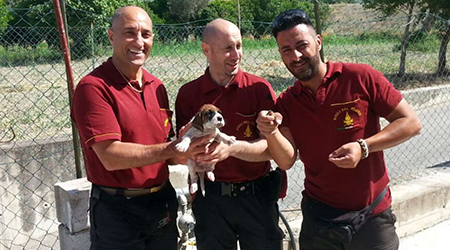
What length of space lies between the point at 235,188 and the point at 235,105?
1.79 feet

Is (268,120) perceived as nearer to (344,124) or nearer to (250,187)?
(344,124)

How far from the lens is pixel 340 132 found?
265 cm

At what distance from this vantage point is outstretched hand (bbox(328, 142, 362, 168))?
241 centimetres

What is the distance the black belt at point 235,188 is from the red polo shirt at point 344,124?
1.32 feet

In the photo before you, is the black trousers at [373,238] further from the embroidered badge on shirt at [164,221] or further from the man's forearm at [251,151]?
the embroidered badge on shirt at [164,221]

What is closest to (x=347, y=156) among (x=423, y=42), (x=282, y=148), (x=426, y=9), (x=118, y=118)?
(x=282, y=148)

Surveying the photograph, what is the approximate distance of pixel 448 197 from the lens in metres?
4.89

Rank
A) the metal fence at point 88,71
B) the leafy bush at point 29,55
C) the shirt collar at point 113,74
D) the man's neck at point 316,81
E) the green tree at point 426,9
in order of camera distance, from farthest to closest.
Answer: the green tree at point 426,9, the leafy bush at point 29,55, the metal fence at point 88,71, the man's neck at point 316,81, the shirt collar at point 113,74

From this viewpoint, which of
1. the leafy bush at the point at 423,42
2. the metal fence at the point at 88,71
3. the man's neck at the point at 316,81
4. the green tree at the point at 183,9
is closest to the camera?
the man's neck at the point at 316,81

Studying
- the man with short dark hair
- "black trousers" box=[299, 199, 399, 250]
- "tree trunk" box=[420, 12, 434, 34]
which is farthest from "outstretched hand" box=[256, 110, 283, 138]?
"tree trunk" box=[420, 12, 434, 34]

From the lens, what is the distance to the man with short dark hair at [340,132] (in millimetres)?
2623

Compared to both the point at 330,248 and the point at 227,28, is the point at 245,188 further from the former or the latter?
the point at 227,28

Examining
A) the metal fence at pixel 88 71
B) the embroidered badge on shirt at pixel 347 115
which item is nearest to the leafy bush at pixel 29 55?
the metal fence at pixel 88 71

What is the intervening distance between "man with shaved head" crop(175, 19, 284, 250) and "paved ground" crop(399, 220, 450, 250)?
204cm
